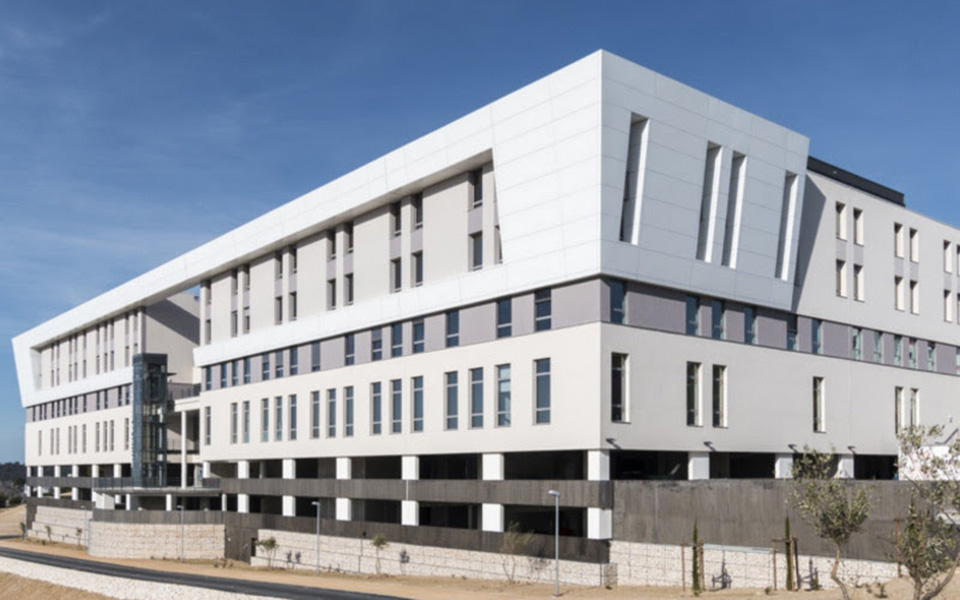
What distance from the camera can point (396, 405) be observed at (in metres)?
64.8

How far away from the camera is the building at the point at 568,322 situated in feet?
169

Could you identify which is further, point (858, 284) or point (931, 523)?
point (858, 284)

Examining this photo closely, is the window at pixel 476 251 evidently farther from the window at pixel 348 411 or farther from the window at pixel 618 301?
the window at pixel 348 411

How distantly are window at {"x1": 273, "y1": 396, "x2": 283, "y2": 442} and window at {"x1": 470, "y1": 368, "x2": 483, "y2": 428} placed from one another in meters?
23.8

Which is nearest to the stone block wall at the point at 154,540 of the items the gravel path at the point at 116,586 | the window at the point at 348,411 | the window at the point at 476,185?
the gravel path at the point at 116,586

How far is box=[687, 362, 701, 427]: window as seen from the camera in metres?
54.7

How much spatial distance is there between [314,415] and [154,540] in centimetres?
2426

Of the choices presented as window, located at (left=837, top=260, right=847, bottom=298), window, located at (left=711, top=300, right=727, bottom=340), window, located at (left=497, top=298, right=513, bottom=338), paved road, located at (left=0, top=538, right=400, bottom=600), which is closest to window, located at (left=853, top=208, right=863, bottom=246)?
window, located at (left=837, top=260, right=847, bottom=298)

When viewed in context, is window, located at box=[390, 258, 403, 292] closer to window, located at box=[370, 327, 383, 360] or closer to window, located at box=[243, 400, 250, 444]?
window, located at box=[370, 327, 383, 360]

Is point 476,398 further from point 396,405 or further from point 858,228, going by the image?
point 858,228

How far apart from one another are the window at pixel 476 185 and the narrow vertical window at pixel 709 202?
1225 cm

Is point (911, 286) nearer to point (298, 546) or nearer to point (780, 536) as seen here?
point (780, 536)

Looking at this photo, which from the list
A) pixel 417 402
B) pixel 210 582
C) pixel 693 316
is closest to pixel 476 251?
pixel 417 402

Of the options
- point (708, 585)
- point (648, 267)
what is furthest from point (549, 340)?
point (708, 585)
